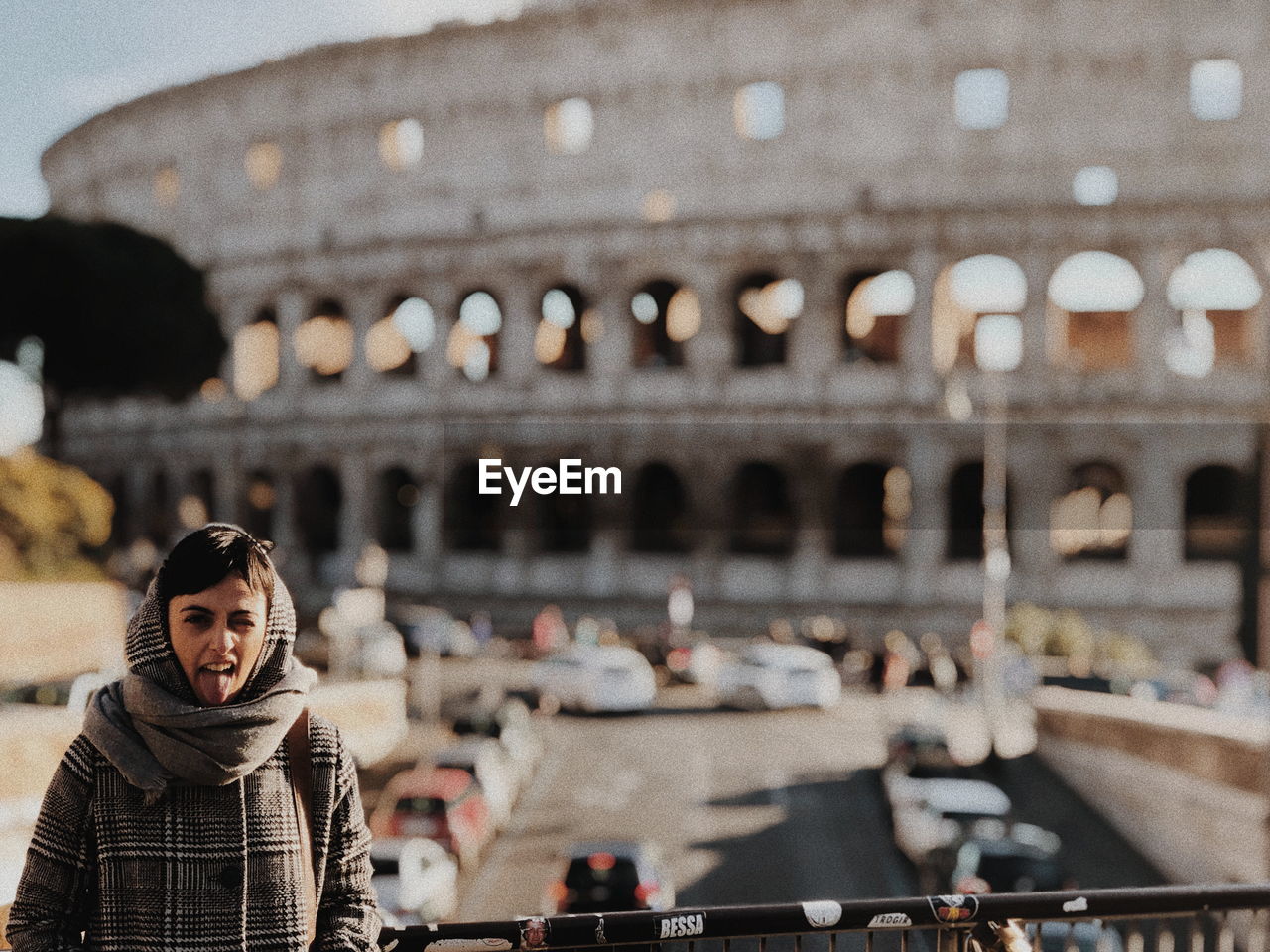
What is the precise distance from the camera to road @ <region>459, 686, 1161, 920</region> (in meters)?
13.7

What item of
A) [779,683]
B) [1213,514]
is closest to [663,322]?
[779,683]

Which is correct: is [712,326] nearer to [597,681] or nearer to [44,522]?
[597,681]

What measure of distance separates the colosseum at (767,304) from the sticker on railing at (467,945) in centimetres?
2439

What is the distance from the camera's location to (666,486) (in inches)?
1320

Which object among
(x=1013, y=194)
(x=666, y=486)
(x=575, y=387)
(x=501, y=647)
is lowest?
(x=501, y=647)

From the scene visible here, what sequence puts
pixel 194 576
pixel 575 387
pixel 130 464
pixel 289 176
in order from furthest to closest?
1. pixel 130 464
2. pixel 289 176
3. pixel 575 387
4. pixel 194 576

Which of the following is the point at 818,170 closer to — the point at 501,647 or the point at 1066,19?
the point at 1066,19

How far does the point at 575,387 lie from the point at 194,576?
29.8 m

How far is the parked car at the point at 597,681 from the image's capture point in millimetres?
22531

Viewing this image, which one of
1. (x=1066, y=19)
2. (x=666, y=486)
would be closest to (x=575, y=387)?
(x=666, y=486)

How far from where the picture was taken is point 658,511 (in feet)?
109

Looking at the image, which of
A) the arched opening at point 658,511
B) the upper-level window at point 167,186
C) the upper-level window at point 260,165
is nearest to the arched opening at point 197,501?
the upper-level window at point 167,186

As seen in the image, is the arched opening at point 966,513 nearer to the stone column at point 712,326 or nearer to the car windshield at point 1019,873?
the stone column at point 712,326

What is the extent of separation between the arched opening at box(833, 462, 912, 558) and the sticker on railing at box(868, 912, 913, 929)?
27501mm
